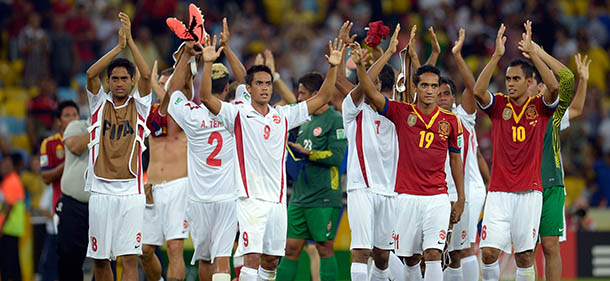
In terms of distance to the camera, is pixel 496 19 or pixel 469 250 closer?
pixel 469 250

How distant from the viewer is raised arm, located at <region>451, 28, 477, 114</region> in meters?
11.6

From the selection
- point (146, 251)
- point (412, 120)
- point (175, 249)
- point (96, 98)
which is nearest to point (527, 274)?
point (412, 120)

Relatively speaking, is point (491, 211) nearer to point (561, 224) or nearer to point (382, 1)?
point (561, 224)

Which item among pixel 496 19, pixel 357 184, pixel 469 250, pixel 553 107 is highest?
pixel 496 19

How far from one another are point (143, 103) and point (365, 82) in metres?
2.68

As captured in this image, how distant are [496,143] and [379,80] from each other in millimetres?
1663

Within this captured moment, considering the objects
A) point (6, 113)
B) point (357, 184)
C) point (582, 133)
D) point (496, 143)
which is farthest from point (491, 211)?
point (6, 113)

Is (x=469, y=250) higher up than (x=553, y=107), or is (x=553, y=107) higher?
(x=553, y=107)

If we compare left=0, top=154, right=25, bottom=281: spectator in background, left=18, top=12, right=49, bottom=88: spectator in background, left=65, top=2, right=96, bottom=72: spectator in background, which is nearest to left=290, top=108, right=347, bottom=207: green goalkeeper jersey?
left=0, top=154, right=25, bottom=281: spectator in background

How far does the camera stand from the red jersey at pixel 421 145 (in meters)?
10.9

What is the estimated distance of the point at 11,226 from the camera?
15516 mm

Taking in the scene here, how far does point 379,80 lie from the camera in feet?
39.6

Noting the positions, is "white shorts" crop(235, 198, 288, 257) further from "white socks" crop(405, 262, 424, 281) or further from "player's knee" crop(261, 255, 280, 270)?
"white socks" crop(405, 262, 424, 281)

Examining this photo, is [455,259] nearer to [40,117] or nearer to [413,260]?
[413,260]
